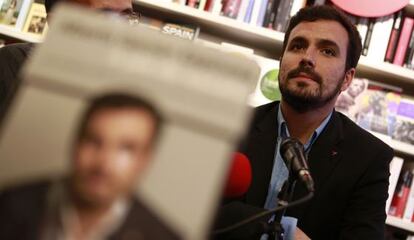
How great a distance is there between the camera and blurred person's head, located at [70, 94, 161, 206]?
1.03 feet

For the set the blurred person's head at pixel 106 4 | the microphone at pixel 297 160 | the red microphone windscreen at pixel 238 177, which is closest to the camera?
the red microphone windscreen at pixel 238 177

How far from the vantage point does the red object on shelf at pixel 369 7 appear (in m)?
1.79

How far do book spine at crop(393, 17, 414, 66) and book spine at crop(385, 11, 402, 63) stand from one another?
0.6 inches

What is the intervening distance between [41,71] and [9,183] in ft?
0.28

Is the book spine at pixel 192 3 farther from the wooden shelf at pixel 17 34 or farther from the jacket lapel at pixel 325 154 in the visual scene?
the jacket lapel at pixel 325 154

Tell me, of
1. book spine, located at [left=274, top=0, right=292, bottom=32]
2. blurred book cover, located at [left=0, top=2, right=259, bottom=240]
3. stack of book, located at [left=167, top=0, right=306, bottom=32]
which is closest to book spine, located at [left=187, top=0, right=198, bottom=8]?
stack of book, located at [left=167, top=0, right=306, bottom=32]

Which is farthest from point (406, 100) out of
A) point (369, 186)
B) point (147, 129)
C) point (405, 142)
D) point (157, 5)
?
point (147, 129)

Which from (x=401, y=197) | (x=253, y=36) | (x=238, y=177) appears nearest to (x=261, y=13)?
(x=253, y=36)

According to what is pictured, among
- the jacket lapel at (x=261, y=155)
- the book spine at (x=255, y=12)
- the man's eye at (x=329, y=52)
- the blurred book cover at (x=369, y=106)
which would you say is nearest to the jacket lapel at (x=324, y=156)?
the jacket lapel at (x=261, y=155)

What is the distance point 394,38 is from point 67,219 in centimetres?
181

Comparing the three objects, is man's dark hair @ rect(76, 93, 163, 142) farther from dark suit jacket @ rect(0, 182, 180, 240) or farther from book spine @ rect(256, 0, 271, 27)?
book spine @ rect(256, 0, 271, 27)

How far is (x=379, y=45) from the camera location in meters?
1.82

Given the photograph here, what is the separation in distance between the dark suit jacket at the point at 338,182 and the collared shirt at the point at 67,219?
3.05ft

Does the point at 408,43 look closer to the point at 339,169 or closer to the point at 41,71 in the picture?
the point at 339,169
